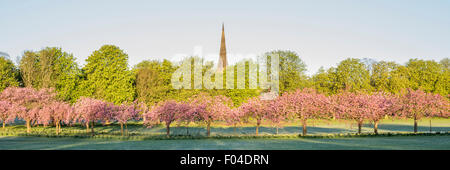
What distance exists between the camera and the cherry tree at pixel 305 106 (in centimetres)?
4456

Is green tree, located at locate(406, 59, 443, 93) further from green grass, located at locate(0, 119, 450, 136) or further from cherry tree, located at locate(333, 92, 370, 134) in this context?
cherry tree, located at locate(333, 92, 370, 134)

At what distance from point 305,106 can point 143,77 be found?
43.7 meters

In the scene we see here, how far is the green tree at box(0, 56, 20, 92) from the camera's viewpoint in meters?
63.4

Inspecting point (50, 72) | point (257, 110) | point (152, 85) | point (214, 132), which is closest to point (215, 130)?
point (214, 132)

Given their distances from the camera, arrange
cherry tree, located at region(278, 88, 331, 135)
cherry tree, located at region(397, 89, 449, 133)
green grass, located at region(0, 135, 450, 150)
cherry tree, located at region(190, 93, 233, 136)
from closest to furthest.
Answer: green grass, located at region(0, 135, 450, 150) < cherry tree, located at region(278, 88, 331, 135) < cherry tree, located at region(190, 93, 233, 136) < cherry tree, located at region(397, 89, 449, 133)

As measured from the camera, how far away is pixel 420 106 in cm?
4788

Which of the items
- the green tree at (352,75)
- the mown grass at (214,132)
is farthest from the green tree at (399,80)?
the mown grass at (214,132)

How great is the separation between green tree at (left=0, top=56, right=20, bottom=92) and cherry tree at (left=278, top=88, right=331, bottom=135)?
55.0 m

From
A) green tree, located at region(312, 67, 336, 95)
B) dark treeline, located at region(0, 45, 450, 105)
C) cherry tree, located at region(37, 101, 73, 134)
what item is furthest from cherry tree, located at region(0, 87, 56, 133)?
green tree, located at region(312, 67, 336, 95)

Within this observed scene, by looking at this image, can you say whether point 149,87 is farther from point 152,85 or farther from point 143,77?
point 143,77

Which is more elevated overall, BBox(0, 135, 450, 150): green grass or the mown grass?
BBox(0, 135, 450, 150): green grass

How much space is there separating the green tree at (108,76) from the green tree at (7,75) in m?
13.5

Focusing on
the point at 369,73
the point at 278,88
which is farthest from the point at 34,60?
the point at 369,73
